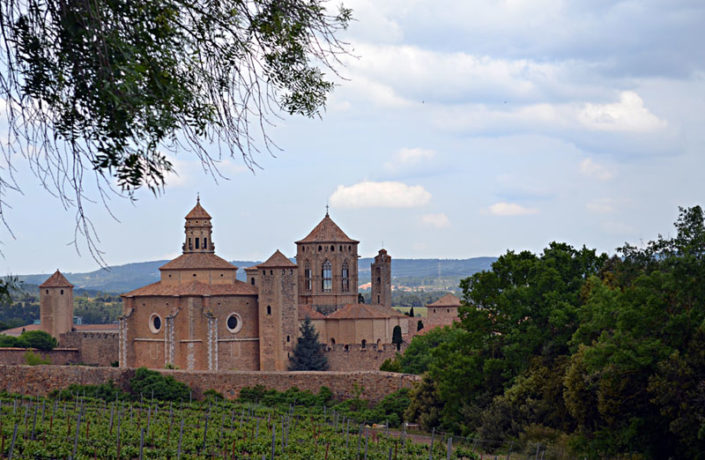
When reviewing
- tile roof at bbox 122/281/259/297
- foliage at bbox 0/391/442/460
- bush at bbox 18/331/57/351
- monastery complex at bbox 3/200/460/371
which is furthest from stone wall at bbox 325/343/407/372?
foliage at bbox 0/391/442/460

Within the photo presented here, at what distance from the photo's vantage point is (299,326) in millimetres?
55688

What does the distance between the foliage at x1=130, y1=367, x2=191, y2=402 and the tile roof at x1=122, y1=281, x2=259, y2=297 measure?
1400cm

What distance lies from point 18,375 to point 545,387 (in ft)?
73.0

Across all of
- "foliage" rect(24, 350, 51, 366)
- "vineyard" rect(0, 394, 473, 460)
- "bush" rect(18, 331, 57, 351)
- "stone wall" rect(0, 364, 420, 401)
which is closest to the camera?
"vineyard" rect(0, 394, 473, 460)

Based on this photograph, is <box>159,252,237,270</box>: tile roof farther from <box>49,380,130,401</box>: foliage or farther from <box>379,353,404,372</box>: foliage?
<box>49,380,130,401</box>: foliage

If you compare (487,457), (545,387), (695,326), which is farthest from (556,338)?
(695,326)

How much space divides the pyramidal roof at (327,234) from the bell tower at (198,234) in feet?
32.0

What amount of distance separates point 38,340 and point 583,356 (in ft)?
145

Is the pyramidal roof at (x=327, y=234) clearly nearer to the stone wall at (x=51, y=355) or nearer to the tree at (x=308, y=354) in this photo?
the tree at (x=308, y=354)

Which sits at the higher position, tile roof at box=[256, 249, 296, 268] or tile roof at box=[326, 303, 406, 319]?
tile roof at box=[256, 249, 296, 268]

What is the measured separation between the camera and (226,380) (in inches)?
1531

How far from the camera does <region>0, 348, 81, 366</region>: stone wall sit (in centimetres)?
5622

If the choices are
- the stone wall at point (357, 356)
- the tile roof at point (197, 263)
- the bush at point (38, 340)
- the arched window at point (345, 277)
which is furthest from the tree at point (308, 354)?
the bush at point (38, 340)

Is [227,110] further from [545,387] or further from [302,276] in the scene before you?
[302,276]
